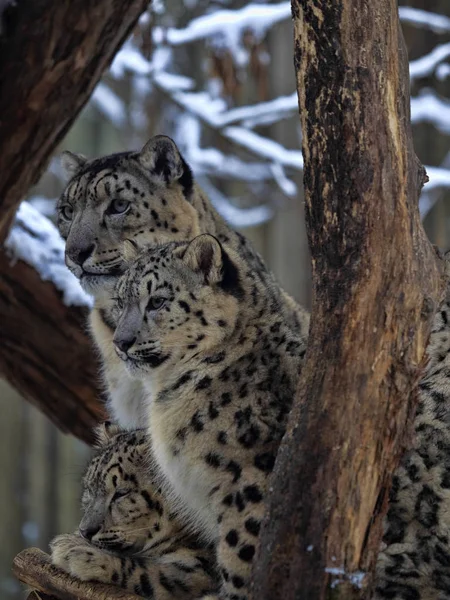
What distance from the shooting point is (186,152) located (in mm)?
8508

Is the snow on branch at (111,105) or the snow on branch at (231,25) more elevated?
the snow on branch at (111,105)

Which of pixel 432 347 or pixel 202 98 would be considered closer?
pixel 432 347

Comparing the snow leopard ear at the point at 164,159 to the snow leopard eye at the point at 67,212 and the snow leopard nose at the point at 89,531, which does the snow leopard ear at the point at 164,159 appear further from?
the snow leopard nose at the point at 89,531

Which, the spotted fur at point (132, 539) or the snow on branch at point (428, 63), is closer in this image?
the spotted fur at point (132, 539)

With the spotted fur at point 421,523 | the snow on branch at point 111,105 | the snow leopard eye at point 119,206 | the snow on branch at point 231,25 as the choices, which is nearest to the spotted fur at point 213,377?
the spotted fur at point 421,523

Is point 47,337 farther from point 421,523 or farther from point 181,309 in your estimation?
point 421,523

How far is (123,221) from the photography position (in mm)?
4516

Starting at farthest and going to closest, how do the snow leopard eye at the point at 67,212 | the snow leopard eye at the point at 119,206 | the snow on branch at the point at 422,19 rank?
the snow on branch at the point at 422,19 < the snow leopard eye at the point at 67,212 < the snow leopard eye at the point at 119,206

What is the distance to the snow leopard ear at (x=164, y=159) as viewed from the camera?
15.2 feet

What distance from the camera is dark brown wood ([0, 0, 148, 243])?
456cm

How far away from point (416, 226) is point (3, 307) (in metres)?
3.15

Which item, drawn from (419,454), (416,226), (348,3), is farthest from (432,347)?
(348,3)

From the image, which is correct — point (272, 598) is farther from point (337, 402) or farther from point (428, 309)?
point (428, 309)

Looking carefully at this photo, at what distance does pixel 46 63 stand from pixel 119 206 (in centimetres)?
69
